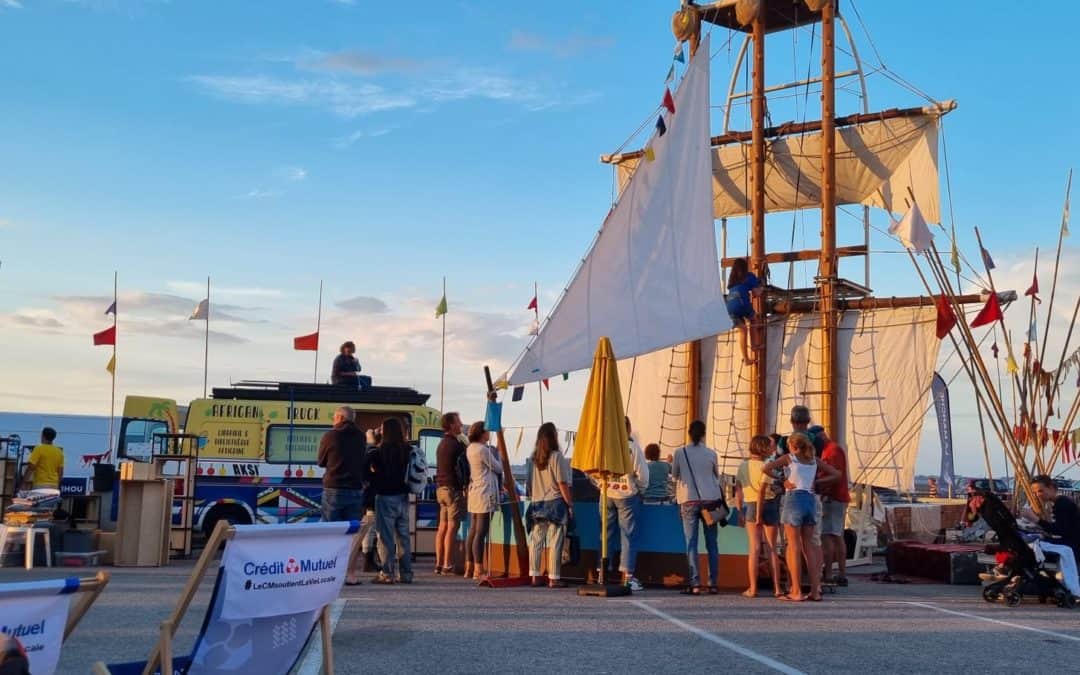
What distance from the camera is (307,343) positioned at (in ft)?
75.0

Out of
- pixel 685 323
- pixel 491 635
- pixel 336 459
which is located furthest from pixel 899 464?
pixel 491 635

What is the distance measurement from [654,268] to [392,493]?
3.79 metres

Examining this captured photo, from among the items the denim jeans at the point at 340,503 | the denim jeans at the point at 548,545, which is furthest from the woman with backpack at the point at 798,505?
the denim jeans at the point at 340,503

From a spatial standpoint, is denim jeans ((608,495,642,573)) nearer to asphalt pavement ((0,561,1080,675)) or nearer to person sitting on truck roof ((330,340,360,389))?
asphalt pavement ((0,561,1080,675))

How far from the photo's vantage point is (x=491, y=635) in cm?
825

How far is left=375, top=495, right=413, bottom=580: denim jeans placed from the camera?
12.1m

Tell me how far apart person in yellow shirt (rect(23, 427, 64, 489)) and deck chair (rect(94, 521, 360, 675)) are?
12.9 m

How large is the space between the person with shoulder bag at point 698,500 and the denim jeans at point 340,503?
321 centimetres

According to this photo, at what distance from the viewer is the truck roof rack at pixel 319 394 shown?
678 inches

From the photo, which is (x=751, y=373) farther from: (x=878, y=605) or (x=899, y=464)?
(x=878, y=605)

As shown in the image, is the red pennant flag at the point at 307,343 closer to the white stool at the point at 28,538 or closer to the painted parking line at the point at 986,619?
the white stool at the point at 28,538

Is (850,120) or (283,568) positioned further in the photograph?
(850,120)

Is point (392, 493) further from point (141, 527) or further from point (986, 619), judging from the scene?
point (986, 619)

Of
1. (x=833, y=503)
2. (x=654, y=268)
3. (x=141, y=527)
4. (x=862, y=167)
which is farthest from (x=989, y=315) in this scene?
(x=862, y=167)
